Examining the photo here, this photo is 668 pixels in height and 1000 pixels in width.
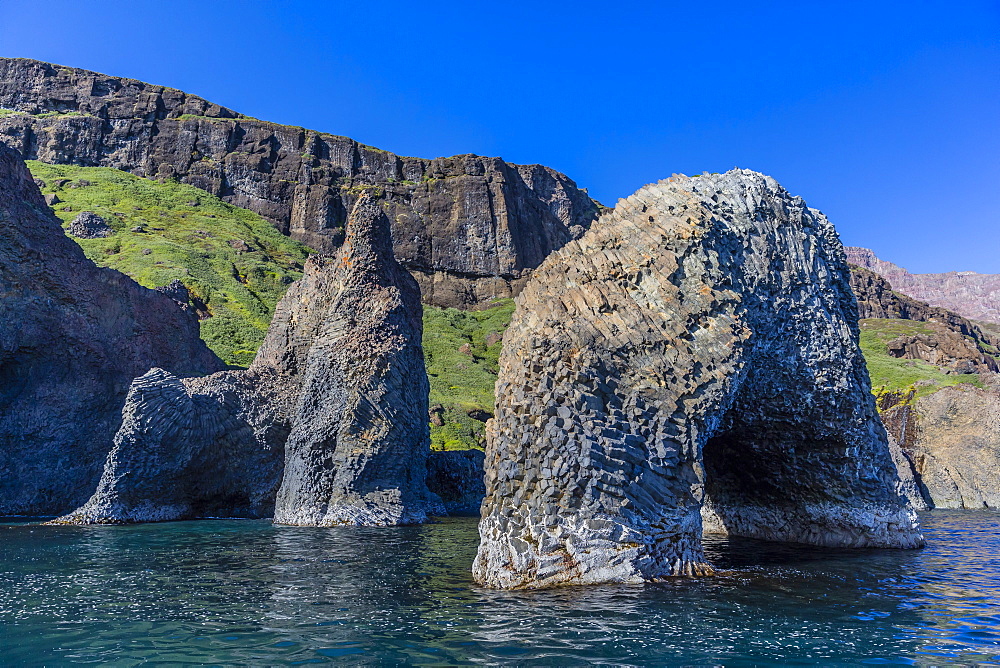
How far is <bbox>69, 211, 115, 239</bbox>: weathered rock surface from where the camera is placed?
64.8 meters

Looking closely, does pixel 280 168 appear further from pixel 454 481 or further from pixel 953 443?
pixel 953 443

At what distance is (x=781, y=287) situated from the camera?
12.6 m

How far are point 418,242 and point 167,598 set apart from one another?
90484 millimetres

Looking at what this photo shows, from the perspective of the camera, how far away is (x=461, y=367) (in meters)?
65.2

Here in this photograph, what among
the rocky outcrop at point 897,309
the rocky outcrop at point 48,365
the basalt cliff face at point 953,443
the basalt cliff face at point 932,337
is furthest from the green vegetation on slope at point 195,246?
the rocky outcrop at point 897,309

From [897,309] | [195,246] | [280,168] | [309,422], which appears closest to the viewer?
[309,422]

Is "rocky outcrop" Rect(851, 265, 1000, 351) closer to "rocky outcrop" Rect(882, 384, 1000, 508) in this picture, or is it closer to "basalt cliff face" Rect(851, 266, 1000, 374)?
"basalt cliff face" Rect(851, 266, 1000, 374)

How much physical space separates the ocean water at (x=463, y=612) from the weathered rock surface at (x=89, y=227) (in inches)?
2453

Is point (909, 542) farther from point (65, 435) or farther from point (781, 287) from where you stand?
point (65, 435)

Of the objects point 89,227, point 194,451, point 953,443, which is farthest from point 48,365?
point 89,227

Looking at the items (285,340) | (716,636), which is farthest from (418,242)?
(716,636)

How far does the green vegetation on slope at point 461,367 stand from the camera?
47.0 metres

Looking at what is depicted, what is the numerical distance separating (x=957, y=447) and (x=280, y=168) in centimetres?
8996

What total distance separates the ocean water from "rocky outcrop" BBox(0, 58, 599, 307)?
273ft
